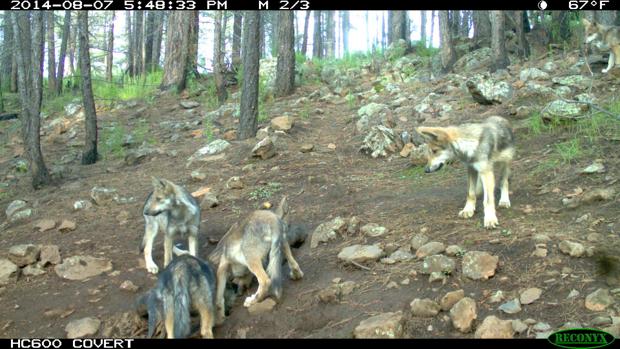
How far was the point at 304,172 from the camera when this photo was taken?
11016 mm

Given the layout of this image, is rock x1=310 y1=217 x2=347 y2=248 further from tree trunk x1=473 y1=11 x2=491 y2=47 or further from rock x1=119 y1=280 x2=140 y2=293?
tree trunk x1=473 y1=11 x2=491 y2=47

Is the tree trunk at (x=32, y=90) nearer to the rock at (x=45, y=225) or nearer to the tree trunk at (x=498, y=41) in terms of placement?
the rock at (x=45, y=225)

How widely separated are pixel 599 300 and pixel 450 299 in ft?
4.45

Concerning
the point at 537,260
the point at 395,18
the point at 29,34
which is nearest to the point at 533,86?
the point at 537,260

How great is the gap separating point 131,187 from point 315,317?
6.83 metres

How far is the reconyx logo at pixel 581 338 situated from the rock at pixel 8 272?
7164 mm

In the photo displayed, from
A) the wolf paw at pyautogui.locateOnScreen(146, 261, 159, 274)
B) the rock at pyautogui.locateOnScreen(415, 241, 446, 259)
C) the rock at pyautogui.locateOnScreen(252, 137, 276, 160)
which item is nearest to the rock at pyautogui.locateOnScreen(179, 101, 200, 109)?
the rock at pyautogui.locateOnScreen(252, 137, 276, 160)

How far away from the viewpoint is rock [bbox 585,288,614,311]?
17.2 feet

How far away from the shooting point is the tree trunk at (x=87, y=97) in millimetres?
13156

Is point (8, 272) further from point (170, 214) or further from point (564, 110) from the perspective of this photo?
point (564, 110)

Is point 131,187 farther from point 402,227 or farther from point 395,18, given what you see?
point 395,18

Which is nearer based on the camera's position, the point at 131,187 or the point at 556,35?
the point at 131,187

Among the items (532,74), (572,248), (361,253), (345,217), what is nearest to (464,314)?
(572,248)

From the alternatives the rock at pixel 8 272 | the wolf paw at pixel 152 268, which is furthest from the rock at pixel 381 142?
the rock at pixel 8 272
